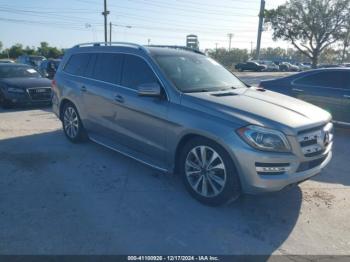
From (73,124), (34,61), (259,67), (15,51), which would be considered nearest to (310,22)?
(259,67)

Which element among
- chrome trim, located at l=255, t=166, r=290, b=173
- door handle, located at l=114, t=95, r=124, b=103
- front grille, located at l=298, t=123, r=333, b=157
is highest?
door handle, located at l=114, t=95, r=124, b=103

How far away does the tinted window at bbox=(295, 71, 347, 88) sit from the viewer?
7.53m

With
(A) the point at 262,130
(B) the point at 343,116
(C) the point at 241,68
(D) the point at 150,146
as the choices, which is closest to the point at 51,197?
(D) the point at 150,146

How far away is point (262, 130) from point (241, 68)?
4863 cm

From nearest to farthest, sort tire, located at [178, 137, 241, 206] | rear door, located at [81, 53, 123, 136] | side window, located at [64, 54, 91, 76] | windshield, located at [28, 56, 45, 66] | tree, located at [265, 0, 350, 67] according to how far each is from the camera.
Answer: tire, located at [178, 137, 241, 206], rear door, located at [81, 53, 123, 136], side window, located at [64, 54, 91, 76], windshield, located at [28, 56, 45, 66], tree, located at [265, 0, 350, 67]

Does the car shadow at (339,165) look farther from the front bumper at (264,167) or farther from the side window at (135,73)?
the side window at (135,73)

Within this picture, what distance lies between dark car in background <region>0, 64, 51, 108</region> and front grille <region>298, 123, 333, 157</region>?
8.91 meters

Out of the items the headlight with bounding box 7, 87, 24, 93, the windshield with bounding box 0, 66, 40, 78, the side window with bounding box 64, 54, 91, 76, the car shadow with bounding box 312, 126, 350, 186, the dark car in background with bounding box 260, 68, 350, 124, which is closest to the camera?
the car shadow with bounding box 312, 126, 350, 186

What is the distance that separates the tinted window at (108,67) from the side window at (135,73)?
175 millimetres

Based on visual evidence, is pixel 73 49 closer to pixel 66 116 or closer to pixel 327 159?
pixel 66 116

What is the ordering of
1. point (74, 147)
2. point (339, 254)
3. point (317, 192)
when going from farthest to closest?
point (74, 147) → point (317, 192) → point (339, 254)

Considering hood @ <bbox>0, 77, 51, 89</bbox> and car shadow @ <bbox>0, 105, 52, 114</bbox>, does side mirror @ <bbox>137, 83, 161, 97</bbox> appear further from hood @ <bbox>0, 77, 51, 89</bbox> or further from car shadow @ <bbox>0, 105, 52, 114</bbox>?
hood @ <bbox>0, 77, 51, 89</bbox>

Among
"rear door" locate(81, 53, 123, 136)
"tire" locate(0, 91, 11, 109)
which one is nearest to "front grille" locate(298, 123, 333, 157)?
"rear door" locate(81, 53, 123, 136)

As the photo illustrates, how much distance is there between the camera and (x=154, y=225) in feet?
11.9
